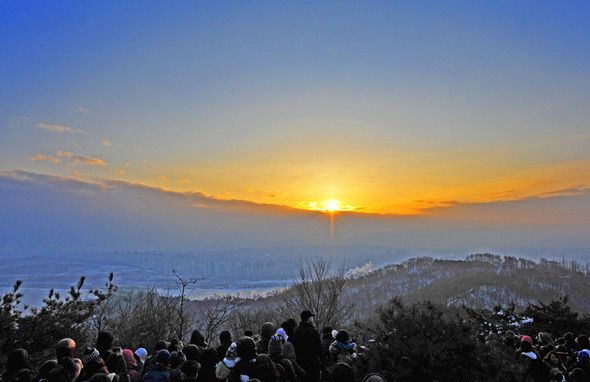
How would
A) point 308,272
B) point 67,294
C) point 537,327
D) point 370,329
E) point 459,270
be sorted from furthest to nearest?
point 459,270 < point 308,272 < point 537,327 < point 67,294 < point 370,329

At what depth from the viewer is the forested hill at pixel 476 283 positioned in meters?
126

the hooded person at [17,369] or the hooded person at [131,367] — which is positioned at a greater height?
the hooded person at [17,369]

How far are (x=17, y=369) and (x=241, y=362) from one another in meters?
3.43

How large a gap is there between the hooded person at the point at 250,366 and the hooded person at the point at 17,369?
304cm

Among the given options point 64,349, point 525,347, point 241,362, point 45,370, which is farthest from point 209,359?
point 525,347

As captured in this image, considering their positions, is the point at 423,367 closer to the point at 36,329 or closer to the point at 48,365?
the point at 48,365

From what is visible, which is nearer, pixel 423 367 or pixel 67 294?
pixel 423 367

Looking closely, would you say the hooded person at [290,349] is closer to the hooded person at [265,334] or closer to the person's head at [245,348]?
the hooded person at [265,334]

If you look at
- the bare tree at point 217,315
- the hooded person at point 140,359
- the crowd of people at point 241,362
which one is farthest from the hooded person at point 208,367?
the bare tree at point 217,315

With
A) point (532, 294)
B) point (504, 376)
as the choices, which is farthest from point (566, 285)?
point (504, 376)

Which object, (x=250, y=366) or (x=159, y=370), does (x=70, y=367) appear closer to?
(x=159, y=370)

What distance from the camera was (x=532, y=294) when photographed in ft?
427

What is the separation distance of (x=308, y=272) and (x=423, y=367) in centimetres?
2745

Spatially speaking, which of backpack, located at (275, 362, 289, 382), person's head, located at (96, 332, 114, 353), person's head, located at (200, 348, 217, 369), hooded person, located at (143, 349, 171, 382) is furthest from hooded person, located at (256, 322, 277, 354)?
person's head, located at (96, 332, 114, 353)
